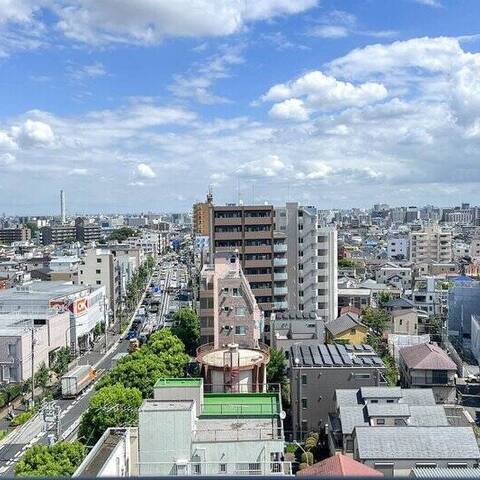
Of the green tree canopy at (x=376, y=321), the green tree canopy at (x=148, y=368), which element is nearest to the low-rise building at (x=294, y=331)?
the green tree canopy at (x=148, y=368)

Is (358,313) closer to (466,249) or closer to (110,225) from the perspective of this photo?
(466,249)

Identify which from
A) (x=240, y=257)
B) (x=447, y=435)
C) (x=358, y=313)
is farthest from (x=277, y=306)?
(x=447, y=435)

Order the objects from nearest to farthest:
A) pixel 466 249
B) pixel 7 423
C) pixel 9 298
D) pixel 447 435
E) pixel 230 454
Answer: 1. pixel 230 454
2. pixel 447 435
3. pixel 7 423
4. pixel 9 298
5. pixel 466 249

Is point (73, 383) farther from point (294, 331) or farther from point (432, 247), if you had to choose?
point (432, 247)

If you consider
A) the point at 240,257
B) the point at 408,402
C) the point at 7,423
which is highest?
the point at 240,257

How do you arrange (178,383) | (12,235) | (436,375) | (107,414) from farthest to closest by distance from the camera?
(12,235) < (436,375) < (107,414) < (178,383)

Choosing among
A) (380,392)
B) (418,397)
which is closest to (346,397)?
(380,392)
